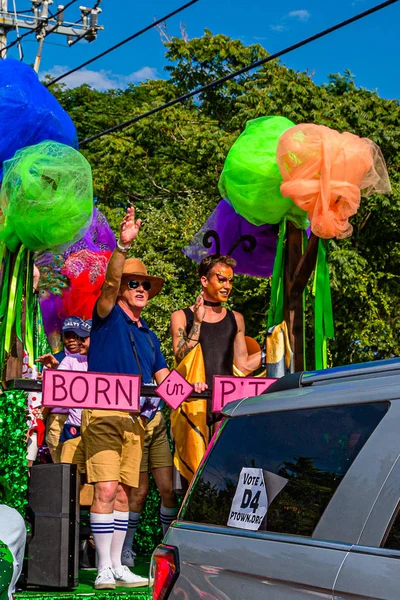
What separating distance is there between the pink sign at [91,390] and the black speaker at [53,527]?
0.41 meters

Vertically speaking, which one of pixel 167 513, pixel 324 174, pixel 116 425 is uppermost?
pixel 324 174

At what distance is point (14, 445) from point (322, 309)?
99.8 inches

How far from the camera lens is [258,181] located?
6.92 m

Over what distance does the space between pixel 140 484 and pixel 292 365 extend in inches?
53.7

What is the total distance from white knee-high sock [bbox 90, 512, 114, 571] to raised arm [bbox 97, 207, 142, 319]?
1.28m

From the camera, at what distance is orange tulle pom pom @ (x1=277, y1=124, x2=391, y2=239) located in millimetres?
6492

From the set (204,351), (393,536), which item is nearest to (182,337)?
(204,351)

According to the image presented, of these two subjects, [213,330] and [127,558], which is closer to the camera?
[127,558]

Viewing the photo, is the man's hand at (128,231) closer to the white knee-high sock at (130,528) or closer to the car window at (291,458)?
the white knee-high sock at (130,528)

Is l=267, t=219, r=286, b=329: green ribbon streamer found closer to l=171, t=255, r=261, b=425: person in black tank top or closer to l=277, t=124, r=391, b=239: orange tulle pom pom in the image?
l=171, t=255, r=261, b=425: person in black tank top

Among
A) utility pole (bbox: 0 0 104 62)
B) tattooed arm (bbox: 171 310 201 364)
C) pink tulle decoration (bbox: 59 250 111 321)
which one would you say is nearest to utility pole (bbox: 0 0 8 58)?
utility pole (bbox: 0 0 104 62)

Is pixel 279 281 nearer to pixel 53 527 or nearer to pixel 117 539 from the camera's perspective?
pixel 117 539

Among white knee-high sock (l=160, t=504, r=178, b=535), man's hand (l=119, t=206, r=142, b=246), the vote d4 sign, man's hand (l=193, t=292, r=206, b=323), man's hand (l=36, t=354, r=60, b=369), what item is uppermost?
man's hand (l=119, t=206, r=142, b=246)

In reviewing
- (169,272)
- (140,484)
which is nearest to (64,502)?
(140,484)
